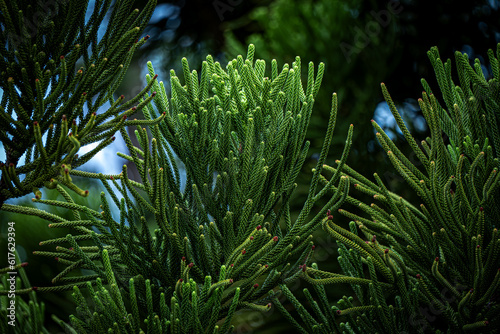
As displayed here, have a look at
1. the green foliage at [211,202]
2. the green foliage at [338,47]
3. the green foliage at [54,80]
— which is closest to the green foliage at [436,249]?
the green foliage at [211,202]

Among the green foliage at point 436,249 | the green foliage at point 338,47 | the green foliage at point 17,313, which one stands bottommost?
the green foliage at point 436,249

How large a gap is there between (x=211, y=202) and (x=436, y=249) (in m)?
0.40

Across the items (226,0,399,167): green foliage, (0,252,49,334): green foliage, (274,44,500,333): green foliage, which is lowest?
(274,44,500,333): green foliage

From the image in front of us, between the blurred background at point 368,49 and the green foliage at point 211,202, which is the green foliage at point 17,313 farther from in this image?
the blurred background at point 368,49

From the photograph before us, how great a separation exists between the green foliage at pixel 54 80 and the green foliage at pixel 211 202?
71mm

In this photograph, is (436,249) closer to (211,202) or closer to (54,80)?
(211,202)

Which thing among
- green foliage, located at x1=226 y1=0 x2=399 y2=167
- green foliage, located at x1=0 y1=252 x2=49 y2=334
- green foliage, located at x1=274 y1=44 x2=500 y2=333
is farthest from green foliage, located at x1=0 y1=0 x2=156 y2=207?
green foliage, located at x1=226 y1=0 x2=399 y2=167

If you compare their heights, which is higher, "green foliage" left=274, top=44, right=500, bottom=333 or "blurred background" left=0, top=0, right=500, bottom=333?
"blurred background" left=0, top=0, right=500, bottom=333

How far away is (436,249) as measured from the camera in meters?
0.93

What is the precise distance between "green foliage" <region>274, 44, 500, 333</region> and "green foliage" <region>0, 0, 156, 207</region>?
15.2 inches

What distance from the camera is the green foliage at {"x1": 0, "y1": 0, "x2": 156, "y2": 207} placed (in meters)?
0.75

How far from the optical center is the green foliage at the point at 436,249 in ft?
2.82

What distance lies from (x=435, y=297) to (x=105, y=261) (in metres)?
0.55

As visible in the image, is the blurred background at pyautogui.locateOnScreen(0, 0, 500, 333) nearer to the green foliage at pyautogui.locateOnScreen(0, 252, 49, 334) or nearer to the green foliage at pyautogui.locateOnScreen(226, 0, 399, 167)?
the green foliage at pyautogui.locateOnScreen(226, 0, 399, 167)
